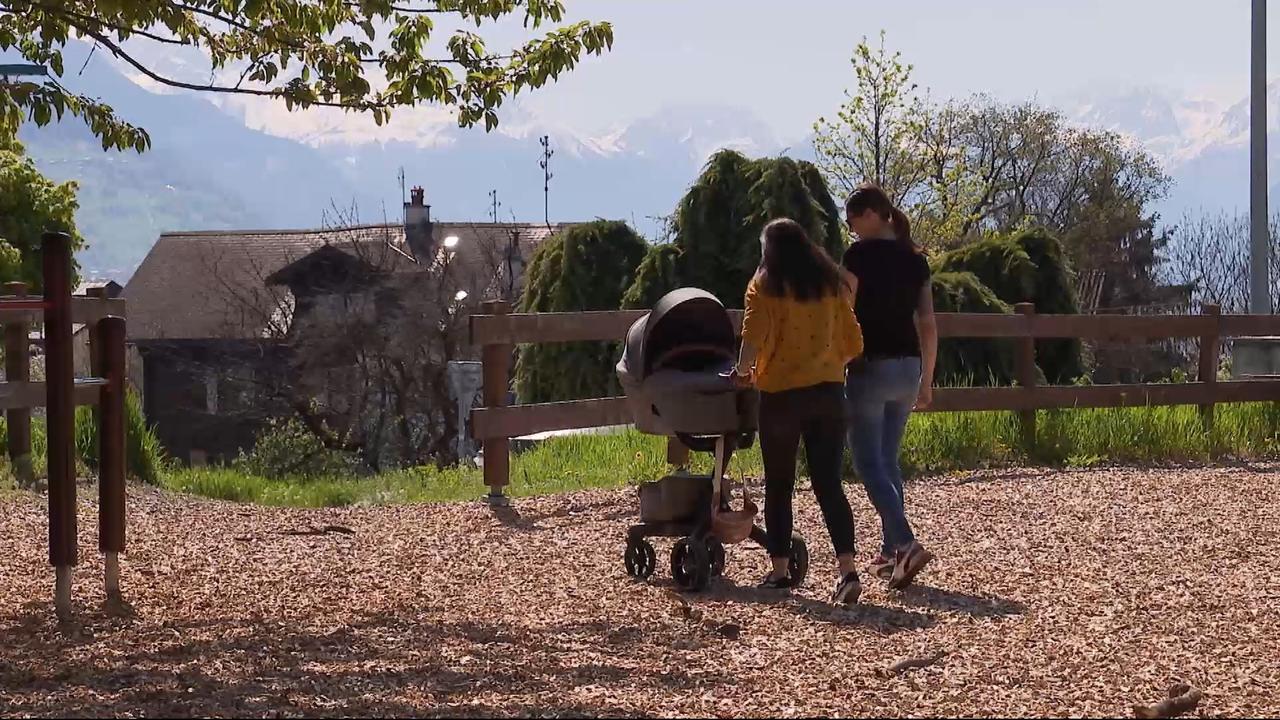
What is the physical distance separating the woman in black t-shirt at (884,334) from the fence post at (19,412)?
20.8ft

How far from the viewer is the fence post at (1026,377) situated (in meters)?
12.4

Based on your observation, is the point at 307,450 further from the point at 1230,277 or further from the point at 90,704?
the point at 1230,277

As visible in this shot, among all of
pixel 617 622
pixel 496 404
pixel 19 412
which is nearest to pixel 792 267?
pixel 617 622

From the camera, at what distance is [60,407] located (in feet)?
20.9

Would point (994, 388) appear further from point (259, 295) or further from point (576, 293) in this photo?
point (259, 295)

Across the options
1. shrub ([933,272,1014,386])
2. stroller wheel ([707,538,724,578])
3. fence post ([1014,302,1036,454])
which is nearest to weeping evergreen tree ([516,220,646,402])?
shrub ([933,272,1014,386])

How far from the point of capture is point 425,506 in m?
10.7

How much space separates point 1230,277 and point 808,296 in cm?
4126

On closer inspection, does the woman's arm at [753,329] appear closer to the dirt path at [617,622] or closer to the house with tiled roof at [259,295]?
the dirt path at [617,622]

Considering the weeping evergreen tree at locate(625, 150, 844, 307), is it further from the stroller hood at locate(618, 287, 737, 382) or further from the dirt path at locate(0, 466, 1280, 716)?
the stroller hood at locate(618, 287, 737, 382)

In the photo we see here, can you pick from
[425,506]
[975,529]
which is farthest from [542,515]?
[975,529]

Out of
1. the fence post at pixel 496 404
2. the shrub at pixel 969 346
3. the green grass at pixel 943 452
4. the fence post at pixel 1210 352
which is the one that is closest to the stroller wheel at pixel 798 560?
the fence post at pixel 496 404

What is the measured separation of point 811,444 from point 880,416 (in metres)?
0.41

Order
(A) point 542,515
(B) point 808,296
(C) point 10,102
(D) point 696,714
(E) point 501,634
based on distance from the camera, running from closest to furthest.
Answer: (D) point 696,714 < (E) point 501,634 < (B) point 808,296 < (C) point 10,102 < (A) point 542,515
